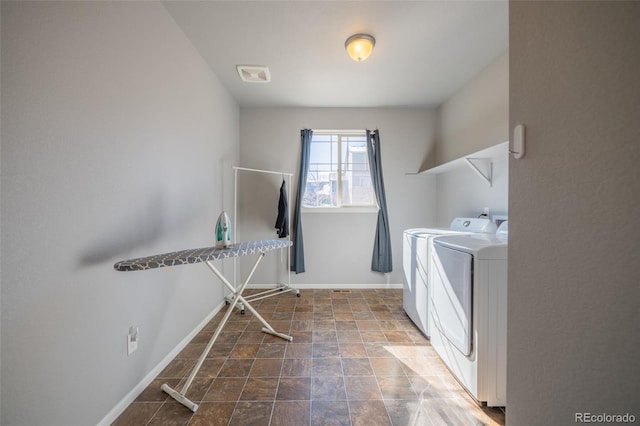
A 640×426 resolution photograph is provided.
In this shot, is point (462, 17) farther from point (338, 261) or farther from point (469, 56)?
point (338, 261)

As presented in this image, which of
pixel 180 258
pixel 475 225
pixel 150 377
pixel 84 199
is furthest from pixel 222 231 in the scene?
pixel 475 225

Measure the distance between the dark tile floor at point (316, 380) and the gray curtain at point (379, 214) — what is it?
3.11 ft

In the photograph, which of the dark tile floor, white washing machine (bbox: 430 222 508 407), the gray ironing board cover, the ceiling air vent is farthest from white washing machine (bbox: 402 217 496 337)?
the ceiling air vent

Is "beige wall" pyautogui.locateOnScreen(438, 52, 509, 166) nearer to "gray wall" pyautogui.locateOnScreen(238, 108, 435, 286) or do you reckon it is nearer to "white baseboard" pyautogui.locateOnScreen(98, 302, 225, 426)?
"gray wall" pyautogui.locateOnScreen(238, 108, 435, 286)

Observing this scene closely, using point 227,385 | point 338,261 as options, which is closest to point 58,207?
point 227,385

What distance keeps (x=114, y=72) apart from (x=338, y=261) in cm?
290

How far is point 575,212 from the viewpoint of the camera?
56cm

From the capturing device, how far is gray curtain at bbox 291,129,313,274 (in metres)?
3.30

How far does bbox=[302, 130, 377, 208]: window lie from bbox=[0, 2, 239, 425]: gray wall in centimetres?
→ 189

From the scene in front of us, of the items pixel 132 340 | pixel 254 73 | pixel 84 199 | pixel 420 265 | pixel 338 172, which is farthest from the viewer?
pixel 338 172

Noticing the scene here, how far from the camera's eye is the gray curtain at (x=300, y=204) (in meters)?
3.30
